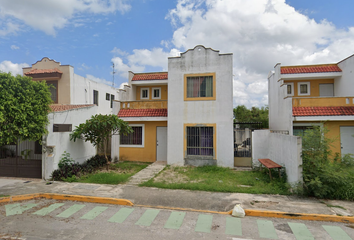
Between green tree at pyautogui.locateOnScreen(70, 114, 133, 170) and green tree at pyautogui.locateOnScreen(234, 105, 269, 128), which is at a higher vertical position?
green tree at pyautogui.locateOnScreen(234, 105, 269, 128)

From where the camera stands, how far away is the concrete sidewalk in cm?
595

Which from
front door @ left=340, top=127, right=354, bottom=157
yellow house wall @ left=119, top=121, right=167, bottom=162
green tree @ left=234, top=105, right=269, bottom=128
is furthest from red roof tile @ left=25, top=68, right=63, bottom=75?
green tree @ left=234, top=105, right=269, bottom=128

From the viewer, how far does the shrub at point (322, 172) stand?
6469 mm

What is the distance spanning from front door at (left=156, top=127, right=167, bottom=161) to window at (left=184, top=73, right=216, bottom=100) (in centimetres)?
280

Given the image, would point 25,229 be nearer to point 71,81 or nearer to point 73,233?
point 73,233

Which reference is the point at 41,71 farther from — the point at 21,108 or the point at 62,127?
the point at 21,108

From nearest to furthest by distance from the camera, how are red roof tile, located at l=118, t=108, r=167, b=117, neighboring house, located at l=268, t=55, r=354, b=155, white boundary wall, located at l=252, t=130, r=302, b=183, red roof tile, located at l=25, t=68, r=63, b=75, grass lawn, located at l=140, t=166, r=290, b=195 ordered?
white boundary wall, located at l=252, t=130, r=302, b=183
grass lawn, located at l=140, t=166, r=290, b=195
neighboring house, located at l=268, t=55, r=354, b=155
red roof tile, located at l=118, t=108, r=167, b=117
red roof tile, located at l=25, t=68, r=63, b=75

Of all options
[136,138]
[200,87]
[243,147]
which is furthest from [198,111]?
[136,138]

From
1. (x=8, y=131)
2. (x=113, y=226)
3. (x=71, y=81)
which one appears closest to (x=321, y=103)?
(x=113, y=226)

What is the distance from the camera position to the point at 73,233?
4.71 meters

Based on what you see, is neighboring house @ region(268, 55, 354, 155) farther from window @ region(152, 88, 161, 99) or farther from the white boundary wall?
window @ region(152, 88, 161, 99)

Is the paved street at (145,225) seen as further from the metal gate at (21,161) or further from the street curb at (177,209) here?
the metal gate at (21,161)

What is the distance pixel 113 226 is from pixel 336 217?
556 centimetres

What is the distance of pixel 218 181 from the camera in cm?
862
